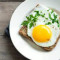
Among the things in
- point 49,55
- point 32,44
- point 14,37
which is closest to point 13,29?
point 14,37

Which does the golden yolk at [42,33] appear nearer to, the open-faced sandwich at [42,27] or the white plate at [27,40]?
the open-faced sandwich at [42,27]

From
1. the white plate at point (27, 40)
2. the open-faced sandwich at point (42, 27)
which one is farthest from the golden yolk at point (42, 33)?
the white plate at point (27, 40)

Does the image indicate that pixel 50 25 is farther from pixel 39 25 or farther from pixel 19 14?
pixel 19 14

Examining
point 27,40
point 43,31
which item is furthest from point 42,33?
point 27,40

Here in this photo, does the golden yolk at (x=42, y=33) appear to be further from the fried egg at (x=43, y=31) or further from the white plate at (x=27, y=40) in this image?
the white plate at (x=27, y=40)

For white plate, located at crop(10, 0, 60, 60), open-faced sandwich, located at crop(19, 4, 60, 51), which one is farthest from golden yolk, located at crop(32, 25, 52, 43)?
white plate, located at crop(10, 0, 60, 60)

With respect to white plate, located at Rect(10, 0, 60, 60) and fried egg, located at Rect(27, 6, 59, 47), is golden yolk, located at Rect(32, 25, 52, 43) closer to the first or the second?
fried egg, located at Rect(27, 6, 59, 47)
